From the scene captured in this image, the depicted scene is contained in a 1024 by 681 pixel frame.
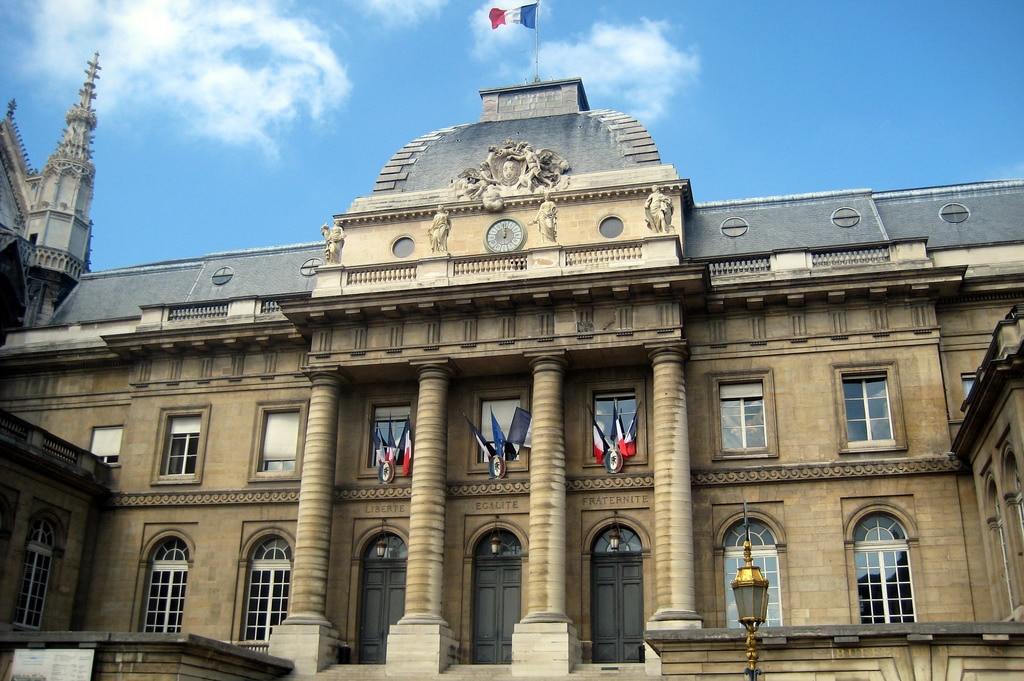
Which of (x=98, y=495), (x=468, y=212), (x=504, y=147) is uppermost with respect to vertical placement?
(x=504, y=147)

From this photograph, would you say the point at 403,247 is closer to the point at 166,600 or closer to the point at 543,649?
the point at 166,600

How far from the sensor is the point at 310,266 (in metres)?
38.1

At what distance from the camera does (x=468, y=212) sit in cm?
3450

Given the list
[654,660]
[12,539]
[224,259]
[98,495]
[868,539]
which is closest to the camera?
[654,660]

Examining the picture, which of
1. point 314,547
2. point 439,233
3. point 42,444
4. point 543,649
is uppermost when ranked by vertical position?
point 439,233

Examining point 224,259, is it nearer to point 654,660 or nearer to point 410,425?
point 410,425

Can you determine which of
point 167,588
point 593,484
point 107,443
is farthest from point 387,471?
point 107,443

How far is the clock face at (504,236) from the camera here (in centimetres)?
3388

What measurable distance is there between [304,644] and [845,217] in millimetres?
20232

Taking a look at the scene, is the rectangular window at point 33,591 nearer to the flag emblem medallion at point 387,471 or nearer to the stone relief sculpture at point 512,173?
the flag emblem medallion at point 387,471

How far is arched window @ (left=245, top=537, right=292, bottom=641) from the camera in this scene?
103 feet

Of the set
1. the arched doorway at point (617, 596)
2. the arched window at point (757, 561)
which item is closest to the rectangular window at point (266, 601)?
the arched doorway at point (617, 596)

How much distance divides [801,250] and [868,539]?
8.15 metres

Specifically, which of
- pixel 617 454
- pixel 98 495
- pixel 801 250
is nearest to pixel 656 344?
pixel 617 454
